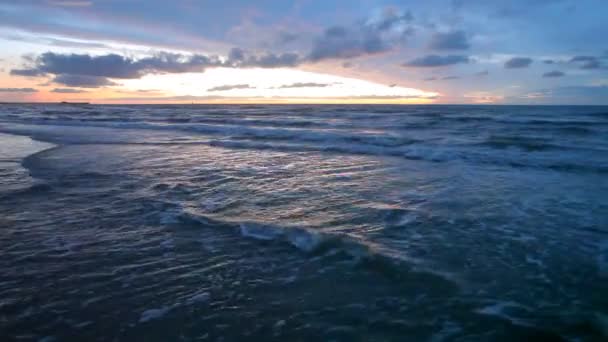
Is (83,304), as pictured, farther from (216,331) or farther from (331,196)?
(331,196)

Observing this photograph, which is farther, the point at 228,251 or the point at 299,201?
the point at 299,201

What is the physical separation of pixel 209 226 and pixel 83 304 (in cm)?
249

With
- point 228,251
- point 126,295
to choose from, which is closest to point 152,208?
point 228,251

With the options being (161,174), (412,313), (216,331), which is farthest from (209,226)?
(161,174)

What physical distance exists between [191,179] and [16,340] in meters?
6.94

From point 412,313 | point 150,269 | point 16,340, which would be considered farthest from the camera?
point 150,269

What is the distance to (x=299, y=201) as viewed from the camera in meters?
7.82

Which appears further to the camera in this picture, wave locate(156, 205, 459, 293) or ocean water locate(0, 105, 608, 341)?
wave locate(156, 205, 459, 293)

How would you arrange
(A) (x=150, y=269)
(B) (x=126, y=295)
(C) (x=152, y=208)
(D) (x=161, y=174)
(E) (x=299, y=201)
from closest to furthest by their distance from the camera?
(B) (x=126, y=295), (A) (x=150, y=269), (C) (x=152, y=208), (E) (x=299, y=201), (D) (x=161, y=174)

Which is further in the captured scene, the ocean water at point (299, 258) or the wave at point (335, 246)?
the wave at point (335, 246)

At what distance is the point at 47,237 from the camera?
552cm

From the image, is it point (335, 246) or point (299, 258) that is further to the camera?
point (335, 246)

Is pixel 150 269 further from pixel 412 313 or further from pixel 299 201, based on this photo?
pixel 299 201

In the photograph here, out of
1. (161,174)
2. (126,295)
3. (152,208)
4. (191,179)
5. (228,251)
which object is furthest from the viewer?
(161,174)
